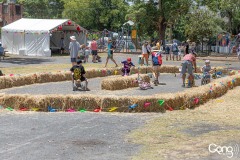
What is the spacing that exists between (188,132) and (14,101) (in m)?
5.29

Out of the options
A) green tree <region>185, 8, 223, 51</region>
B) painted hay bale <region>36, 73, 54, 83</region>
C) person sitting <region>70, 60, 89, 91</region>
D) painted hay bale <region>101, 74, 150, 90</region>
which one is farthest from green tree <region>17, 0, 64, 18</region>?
person sitting <region>70, 60, 89, 91</region>

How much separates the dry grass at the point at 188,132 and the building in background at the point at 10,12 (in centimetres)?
7063

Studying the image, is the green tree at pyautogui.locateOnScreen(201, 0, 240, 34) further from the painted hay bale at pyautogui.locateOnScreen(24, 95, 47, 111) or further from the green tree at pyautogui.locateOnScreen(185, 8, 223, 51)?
the painted hay bale at pyautogui.locateOnScreen(24, 95, 47, 111)

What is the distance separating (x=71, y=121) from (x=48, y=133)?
1.35 metres

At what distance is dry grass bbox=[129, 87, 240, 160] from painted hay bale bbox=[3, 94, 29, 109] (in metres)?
3.80

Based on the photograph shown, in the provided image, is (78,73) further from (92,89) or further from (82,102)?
(82,102)

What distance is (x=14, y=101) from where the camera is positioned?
41.8ft

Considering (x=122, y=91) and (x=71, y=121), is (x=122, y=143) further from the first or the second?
(x=122, y=91)

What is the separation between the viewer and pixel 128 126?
10.4m

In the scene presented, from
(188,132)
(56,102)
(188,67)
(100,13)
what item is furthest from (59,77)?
(100,13)

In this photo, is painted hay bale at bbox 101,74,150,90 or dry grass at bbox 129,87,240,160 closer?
dry grass at bbox 129,87,240,160

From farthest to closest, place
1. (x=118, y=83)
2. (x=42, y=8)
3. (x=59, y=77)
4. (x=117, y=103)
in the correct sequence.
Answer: (x=42, y=8) → (x=59, y=77) → (x=118, y=83) → (x=117, y=103)

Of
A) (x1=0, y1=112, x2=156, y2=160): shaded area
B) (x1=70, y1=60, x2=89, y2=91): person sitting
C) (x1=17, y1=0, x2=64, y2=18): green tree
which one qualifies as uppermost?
(x1=17, y1=0, x2=64, y2=18): green tree

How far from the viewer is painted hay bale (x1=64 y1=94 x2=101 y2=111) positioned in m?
12.4
